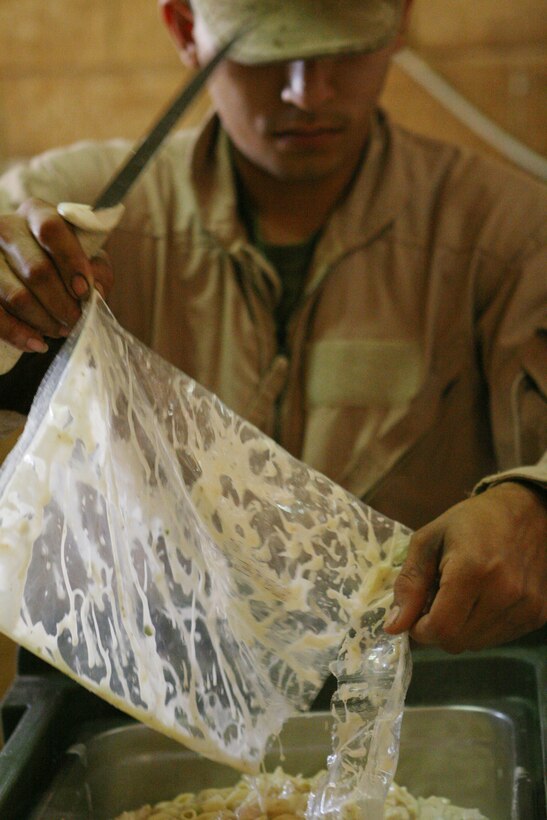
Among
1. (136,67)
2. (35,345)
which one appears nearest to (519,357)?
(35,345)

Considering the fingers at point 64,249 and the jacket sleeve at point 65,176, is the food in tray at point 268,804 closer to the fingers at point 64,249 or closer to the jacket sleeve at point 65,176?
the fingers at point 64,249

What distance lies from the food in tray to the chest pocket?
557 millimetres

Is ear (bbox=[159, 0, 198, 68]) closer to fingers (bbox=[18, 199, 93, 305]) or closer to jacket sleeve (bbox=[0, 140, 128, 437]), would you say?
jacket sleeve (bbox=[0, 140, 128, 437])

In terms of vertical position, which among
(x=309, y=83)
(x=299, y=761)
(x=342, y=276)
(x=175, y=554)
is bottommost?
(x=299, y=761)

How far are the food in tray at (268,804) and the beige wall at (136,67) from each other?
1298mm

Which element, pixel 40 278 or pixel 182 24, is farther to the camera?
pixel 182 24

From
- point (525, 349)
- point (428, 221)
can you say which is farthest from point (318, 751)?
point (428, 221)

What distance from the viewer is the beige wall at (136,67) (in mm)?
1773

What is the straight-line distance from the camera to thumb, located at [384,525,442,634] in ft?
2.46

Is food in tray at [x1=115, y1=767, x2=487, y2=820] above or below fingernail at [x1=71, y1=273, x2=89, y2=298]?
below

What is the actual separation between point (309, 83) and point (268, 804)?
0.77m

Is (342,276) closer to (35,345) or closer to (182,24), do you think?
(182,24)

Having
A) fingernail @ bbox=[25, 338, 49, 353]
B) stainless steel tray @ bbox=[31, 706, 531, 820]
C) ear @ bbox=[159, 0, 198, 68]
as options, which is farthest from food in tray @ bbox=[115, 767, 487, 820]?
ear @ bbox=[159, 0, 198, 68]

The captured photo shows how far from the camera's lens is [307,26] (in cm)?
111
